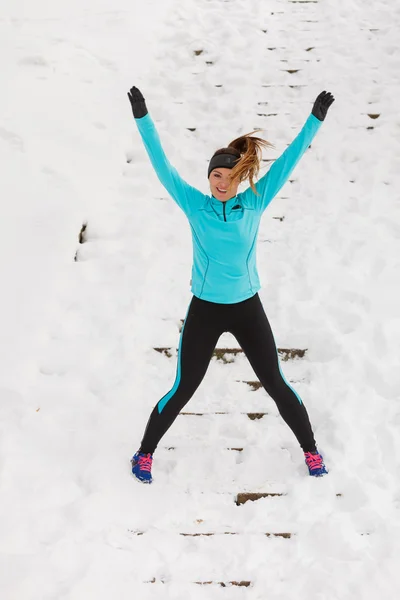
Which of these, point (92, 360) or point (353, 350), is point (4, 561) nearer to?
point (92, 360)

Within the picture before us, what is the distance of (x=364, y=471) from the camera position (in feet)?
8.41

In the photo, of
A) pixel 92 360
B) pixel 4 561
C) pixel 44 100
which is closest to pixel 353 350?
pixel 92 360

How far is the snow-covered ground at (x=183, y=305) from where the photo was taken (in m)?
2.34

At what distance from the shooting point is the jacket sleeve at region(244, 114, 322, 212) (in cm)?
228

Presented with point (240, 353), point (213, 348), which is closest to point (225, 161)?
point (213, 348)

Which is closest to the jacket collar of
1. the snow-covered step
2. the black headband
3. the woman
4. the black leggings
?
Answer: the woman

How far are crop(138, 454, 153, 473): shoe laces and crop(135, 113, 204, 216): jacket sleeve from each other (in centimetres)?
104

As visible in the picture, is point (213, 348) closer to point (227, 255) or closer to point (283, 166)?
point (227, 255)

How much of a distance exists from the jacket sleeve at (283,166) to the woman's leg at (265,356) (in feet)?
1.27

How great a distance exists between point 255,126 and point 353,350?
1.99 meters

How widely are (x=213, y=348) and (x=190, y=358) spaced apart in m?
0.10

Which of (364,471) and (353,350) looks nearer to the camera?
(364,471)

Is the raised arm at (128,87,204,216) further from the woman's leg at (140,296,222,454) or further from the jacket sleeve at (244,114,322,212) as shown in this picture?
the woman's leg at (140,296,222,454)

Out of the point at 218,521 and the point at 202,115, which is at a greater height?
the point at 202,115
